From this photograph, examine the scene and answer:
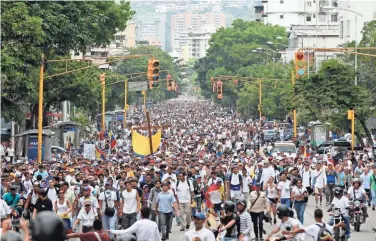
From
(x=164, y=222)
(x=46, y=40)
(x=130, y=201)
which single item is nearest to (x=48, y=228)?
(x=130, y=201)

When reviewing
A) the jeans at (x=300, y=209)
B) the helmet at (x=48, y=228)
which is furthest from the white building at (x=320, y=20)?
the helmet at (x=48, y=228)

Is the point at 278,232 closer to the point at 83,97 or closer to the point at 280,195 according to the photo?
the point at 280,195

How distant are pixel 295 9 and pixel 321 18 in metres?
21.4

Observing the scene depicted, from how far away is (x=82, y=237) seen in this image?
542 inches

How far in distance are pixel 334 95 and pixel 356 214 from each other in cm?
2678

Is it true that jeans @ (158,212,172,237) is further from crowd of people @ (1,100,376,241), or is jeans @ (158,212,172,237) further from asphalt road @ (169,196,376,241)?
asphalt road @ (169,196,376,241)

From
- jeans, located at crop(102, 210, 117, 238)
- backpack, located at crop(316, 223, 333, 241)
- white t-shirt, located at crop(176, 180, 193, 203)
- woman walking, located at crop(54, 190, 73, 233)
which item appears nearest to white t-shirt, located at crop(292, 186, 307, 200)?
white t-shirt, located at crop(176, 180, 193, 203)

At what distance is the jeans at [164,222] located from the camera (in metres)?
23.8

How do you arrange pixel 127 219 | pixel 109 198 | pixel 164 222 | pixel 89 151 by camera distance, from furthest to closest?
pixel 89 151 < pixel 164 222 < pixel 109 198 < pixel 127 219

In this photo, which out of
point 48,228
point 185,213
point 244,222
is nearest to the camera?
point 48,228

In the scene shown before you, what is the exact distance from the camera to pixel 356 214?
25.2m

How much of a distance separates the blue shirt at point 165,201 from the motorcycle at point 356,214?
4.01m

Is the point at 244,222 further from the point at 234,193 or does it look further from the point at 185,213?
the point at 234,193

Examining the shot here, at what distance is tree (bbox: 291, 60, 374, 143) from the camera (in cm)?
5166
